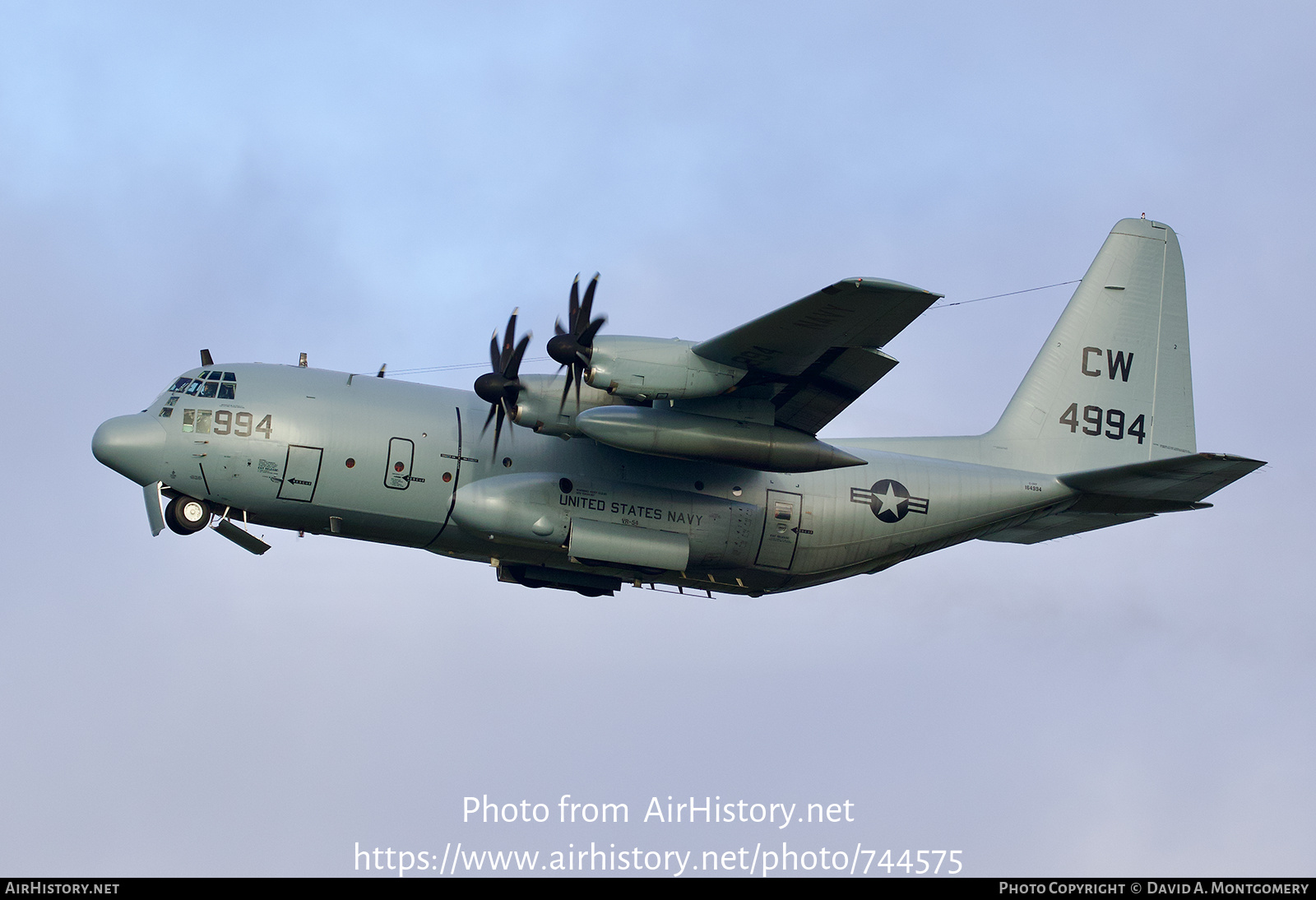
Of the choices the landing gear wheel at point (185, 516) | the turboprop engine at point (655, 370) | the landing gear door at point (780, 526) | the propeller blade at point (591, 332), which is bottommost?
the landing gear wheel at point (185, 516)

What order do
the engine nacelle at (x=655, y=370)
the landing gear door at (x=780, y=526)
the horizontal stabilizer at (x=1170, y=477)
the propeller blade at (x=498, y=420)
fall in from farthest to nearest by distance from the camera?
the landing gear door at (x=780, y=526) < the horizontal stabilizer at (x=1170, y=477) < the propeller blade at (x=498, y=420) < the engine nacelle at (x=655, y=370)

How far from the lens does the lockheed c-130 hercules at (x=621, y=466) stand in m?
19.8

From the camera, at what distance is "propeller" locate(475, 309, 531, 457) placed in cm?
2066

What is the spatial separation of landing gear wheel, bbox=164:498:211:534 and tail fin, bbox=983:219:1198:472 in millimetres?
14298

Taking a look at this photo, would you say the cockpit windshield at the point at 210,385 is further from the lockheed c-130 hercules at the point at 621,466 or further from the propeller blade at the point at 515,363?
the propeller blade at the point at 515,363

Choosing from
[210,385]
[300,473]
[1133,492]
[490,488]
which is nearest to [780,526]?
[490,488]

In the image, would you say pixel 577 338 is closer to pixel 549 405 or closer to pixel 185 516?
pixel 549 405

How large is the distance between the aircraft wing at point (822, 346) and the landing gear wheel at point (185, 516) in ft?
27.5

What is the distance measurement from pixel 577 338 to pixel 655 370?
4.60ft

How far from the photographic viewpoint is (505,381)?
2070 cm

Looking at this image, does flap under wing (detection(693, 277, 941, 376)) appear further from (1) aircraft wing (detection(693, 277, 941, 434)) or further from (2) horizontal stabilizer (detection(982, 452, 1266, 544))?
(2) horizontal stabilizer (detection(982, 452, 1266, 544))

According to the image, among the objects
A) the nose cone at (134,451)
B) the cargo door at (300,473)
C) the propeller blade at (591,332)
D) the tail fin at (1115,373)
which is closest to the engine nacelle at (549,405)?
the propeller blade at (591,332)

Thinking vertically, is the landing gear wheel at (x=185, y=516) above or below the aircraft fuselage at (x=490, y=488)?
below
